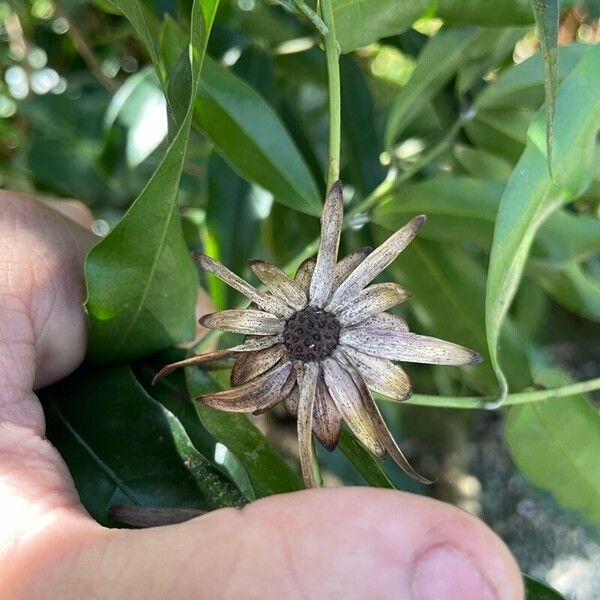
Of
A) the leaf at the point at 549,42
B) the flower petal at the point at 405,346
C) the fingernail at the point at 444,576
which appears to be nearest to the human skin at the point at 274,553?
the fingernail at the point at 444,576

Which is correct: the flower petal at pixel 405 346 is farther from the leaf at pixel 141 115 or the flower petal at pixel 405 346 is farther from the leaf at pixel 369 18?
the leaf at pixel 141 115

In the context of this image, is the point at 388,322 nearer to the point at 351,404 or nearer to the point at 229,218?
the point at 351,404

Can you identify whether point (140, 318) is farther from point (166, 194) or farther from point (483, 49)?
point (483, 49)

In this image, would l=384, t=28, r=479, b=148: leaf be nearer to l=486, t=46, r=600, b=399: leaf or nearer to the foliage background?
the foliage background

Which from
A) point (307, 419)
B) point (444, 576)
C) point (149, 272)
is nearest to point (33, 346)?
point (149, 272)

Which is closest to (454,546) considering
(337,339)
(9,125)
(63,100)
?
(337,339)
